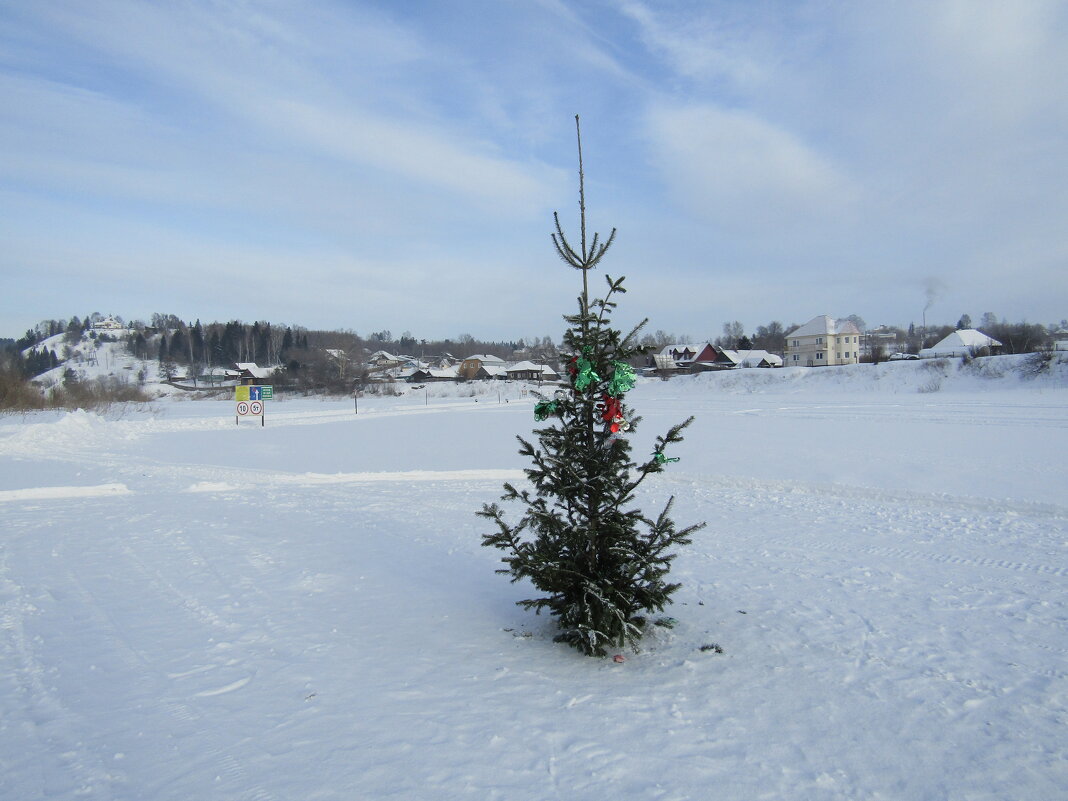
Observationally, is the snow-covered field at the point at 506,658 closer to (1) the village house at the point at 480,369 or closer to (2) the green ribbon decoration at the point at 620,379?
(2) the green ribbon decoration at the point at 620,379

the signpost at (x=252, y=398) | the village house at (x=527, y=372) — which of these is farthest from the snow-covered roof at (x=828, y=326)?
the signpost at (x=252, y=398)

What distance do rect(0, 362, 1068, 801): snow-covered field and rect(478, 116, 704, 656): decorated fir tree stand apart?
450mm

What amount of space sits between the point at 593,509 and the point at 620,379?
1.16 m

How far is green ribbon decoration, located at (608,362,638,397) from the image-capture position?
→ 16.4 ft

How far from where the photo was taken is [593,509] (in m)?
5.25

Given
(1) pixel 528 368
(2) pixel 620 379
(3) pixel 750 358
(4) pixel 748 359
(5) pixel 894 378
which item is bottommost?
(5) pixel 894 378

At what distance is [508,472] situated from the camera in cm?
1579

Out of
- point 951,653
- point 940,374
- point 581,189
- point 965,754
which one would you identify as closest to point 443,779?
point 965,754

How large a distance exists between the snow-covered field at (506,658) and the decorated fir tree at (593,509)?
45cm

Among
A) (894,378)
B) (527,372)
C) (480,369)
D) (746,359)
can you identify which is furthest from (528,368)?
(894,378)

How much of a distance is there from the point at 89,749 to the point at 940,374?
2309 inches

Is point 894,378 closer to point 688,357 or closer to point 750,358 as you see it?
point 750,358

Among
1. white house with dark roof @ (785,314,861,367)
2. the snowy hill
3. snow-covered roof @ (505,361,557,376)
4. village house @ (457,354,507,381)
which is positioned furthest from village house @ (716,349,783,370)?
village house @ (457,354,507,381)

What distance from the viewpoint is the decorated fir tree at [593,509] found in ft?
16.7
